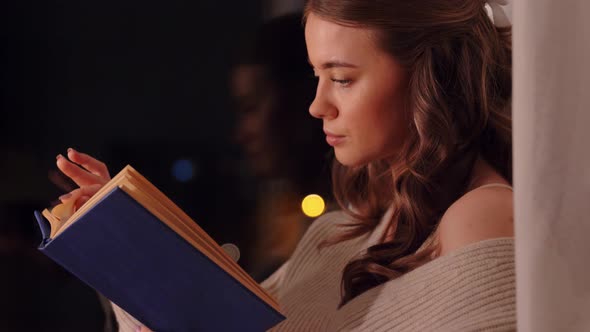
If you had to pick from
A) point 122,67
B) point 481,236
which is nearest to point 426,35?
point 481,236

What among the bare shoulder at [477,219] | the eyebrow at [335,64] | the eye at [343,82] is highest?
the eyebrow at [335,64]

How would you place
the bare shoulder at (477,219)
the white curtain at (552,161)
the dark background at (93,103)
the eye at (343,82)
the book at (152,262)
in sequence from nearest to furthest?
the white curtain at (552,161) < the book at (152,262) < the bare shoulder at (477,219) < the eye at (343,82) < the dark background at (93,103)

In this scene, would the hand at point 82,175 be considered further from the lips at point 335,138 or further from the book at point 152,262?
the lips at point 335,138

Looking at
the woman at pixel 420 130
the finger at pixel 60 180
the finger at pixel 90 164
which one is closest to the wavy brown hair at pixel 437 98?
the woman at pixel 420 130

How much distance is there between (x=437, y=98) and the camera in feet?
2.93

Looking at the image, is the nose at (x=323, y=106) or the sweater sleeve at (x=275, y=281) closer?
the nose at (x=323, y=106)

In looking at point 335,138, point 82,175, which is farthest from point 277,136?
point 82,175

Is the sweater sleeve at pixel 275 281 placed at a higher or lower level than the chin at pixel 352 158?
lower

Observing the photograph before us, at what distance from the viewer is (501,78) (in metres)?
0.96

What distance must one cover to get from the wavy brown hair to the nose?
101 mm

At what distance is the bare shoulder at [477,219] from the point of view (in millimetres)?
833

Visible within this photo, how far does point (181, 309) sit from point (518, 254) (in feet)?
1.28

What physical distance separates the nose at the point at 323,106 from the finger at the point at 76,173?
309 millimetres


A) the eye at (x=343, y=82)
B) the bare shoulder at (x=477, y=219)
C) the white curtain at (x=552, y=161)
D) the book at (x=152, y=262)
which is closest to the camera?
the white curtain at (x=552, y=161)
